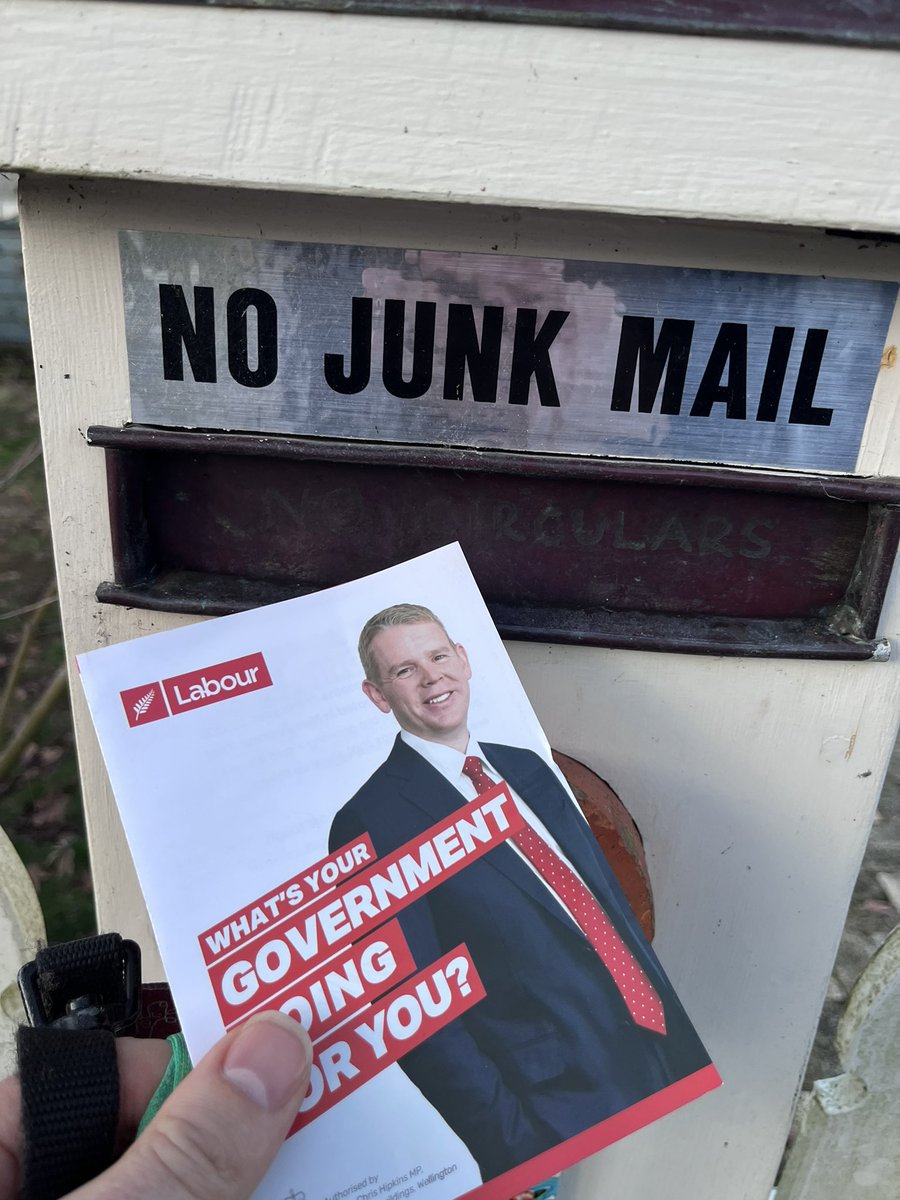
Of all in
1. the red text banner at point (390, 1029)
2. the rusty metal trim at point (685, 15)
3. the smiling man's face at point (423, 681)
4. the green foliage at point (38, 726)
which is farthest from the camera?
the green foliage at point (38, 726)

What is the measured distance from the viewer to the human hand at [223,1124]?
2.44ft

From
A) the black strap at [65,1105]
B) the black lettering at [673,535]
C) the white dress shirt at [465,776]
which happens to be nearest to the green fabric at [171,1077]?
the black strap at [65,1105]

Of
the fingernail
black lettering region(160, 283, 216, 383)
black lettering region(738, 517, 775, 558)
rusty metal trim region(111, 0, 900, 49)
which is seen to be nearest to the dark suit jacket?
the fingernail

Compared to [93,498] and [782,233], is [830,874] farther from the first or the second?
[93,498]

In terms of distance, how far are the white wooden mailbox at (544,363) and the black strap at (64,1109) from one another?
1.26 feet

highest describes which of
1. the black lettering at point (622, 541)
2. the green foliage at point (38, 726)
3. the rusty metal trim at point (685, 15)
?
the rusty metal trim at point (685, 15)

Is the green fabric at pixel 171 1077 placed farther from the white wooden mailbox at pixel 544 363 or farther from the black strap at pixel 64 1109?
the white wooden mailbox at pixel 544 363

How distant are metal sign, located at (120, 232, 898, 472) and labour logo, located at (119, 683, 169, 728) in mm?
279

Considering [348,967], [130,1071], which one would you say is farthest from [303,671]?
[130,1071]

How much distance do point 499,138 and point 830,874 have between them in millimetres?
926

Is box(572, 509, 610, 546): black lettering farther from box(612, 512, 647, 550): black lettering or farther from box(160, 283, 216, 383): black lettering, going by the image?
box(160, 283, 216, 383): black lettering

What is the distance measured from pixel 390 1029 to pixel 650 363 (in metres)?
0.66

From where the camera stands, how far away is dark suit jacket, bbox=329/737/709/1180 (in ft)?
2.78

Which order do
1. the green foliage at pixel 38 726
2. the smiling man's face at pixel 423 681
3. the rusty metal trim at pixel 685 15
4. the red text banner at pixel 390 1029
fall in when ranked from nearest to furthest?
1. the rusty metal trim at pixel 685 15
2. the red text banner at pixel 390 1029
3. the smiling man's face at pixel 423 681
4. the green foliage at pixel 38 726
